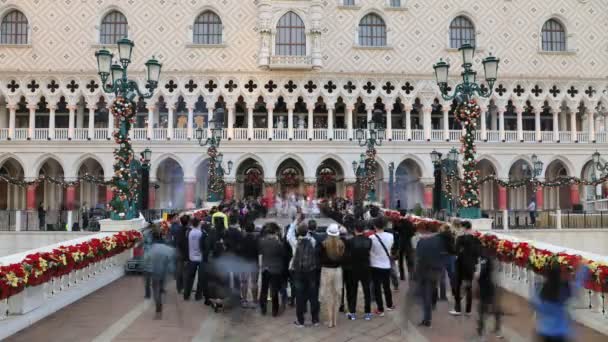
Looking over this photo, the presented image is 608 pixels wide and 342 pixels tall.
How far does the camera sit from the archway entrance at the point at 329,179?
127 feet

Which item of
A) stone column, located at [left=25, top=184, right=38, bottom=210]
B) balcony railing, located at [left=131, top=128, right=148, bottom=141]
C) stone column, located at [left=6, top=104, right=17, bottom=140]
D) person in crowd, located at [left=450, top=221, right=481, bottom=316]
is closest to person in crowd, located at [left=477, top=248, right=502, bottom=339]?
person in crowd, located at [left=450, top=221, right=481, bottom=316]

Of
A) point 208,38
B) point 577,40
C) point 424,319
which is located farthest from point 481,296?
point 577,40

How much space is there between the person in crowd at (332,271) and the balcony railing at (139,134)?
29.2m

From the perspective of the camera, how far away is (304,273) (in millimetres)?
8375

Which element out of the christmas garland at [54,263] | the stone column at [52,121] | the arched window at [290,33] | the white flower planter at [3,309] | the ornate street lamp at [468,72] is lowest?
the white flower planter at [3,309]

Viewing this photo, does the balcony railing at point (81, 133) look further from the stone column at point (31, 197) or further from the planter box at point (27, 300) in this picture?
the planter box at point (27, 300)

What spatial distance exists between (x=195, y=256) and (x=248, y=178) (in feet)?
94.7

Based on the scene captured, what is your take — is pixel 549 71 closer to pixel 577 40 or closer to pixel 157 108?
pixel 577 40

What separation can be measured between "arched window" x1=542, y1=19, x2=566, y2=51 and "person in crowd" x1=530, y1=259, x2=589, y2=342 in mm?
36830

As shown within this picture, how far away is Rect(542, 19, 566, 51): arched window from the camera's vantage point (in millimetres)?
38219

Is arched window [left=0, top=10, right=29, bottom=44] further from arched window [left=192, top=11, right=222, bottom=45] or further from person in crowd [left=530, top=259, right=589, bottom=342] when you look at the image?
person in crowd [left=530, top=259, right=589, bottom=342]

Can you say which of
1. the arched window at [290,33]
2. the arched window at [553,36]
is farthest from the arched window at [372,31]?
→ the arched window at [553,36]

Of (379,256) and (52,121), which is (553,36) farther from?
(379,256)

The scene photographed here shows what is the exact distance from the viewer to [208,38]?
122ft
